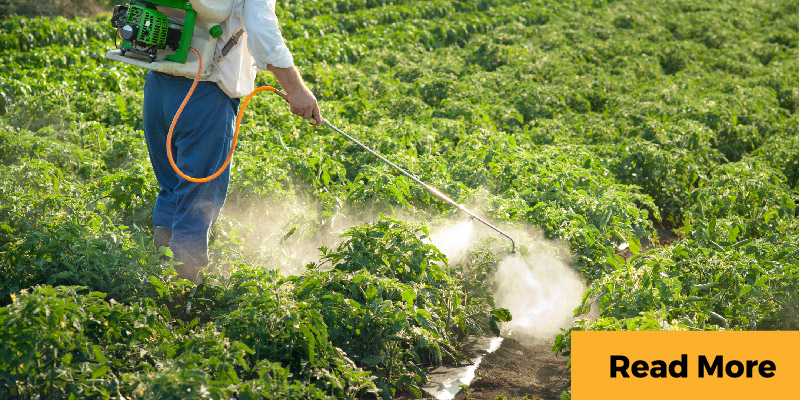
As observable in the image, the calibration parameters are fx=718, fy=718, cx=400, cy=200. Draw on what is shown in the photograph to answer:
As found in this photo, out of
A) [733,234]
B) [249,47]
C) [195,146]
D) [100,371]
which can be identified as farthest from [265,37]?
[733,234]

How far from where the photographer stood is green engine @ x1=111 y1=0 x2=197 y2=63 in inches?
129

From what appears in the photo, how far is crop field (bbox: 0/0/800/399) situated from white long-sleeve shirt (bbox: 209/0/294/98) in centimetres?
80

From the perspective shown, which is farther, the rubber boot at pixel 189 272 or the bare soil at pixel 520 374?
the rubber boot at pixel 189 272

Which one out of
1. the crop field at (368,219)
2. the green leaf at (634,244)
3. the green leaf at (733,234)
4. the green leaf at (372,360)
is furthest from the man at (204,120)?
the green leaf at (733,234)

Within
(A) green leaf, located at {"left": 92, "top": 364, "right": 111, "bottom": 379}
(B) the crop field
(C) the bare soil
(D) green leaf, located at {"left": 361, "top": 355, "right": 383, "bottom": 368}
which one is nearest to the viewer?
(A) green leaf, located at {"left": 92, "top": 364, "right": 111, "bottom": 379}

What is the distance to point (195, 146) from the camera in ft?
11.4

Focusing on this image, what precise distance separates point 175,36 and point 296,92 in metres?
0.61

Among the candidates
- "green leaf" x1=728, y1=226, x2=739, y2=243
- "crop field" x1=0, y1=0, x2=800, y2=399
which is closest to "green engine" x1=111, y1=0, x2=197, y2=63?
"crop field" x1=0, y1=0, x2=800, y2=399

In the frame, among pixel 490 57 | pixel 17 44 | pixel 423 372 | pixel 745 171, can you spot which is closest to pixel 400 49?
pixel 490 57

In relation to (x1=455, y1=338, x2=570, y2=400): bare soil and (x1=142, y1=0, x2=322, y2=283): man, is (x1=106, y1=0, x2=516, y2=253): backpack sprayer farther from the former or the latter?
(x1=455, y1=338, x2=570, y2=400): bare soil

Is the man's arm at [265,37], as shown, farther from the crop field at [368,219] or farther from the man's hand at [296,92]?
the crop field at [368,219]

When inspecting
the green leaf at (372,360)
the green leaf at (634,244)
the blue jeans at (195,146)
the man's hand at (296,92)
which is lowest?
A: the green leaf at (372,360)

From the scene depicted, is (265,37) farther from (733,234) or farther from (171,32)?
(733,234)

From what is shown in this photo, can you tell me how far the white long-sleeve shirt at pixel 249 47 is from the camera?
3.24 m
